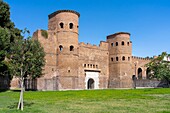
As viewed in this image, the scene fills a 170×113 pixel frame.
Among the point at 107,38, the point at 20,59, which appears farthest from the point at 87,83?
the point at 20,59

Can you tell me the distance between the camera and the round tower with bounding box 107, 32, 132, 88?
47188 millimetres

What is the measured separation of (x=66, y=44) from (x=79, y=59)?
4.90 metres

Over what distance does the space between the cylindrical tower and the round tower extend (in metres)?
10.8

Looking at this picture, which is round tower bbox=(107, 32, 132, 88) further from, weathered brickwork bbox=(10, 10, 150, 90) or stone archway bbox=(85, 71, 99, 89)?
stone archway bbox=(85, 71, 99, 89)

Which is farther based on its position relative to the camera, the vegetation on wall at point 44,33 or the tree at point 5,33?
the vegetation on wall at point 44,33

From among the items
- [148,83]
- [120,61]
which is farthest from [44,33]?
[148,83]

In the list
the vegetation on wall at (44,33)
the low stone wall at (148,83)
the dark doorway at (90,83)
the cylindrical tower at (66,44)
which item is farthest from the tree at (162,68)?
the vegetation on wall at (44,33)

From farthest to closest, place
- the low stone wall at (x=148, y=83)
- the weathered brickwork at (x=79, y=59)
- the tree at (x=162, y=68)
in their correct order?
the low stone wall at (x=148, y=83) < the tree at (x=162, y=68) < the weathered brickwork at (x=79, y=59)

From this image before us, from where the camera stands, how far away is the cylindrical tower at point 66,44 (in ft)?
124

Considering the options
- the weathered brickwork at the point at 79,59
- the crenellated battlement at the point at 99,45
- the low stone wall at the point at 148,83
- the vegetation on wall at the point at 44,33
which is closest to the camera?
the vegetation on wall at the point at 44,33

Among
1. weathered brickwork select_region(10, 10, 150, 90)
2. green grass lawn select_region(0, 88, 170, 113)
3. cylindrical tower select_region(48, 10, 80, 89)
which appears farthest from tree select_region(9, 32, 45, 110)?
cylindrical tower select_region(48, 10, 80, 89)

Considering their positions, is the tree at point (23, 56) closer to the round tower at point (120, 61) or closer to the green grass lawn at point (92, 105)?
the green grass lawn at point (92, 105)

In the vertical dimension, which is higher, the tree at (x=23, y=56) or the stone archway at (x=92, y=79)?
the tree at (x=23, y=56)

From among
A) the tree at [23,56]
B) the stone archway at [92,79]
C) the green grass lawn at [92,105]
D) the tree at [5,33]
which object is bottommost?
the green grass lawn at [92,105]
